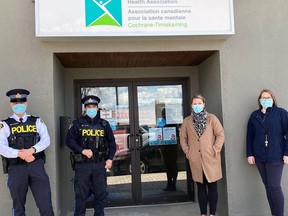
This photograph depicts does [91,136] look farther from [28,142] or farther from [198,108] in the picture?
[198,108]

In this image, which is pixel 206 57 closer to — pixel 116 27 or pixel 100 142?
pixel 116 27

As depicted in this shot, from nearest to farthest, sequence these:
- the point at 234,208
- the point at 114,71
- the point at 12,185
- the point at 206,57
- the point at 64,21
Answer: the point at 12,185
the point at 64,21
the point at 234,208
the point at 206,57
the point at 114,71

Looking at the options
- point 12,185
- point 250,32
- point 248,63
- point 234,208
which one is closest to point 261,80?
point 248,63

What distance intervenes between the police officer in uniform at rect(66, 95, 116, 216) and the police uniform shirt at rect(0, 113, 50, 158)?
1.31ft

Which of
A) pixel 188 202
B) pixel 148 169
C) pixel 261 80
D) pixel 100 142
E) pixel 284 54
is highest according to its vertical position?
pixel 284 54

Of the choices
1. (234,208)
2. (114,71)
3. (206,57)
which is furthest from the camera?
(114,71)

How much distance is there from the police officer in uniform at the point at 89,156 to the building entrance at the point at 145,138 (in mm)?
1394

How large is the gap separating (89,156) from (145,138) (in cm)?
182

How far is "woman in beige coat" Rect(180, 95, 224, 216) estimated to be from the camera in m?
4.55

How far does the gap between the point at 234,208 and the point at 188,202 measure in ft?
4.08

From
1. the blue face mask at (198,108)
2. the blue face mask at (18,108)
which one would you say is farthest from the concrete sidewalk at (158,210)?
the blue face mask at (18,108)

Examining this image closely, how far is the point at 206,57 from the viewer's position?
18.0ft

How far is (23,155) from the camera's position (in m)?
3.90

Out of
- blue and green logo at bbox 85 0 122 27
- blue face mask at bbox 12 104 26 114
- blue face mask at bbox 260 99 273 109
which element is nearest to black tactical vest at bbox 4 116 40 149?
blue face mask at bbox 12 104 26 114
